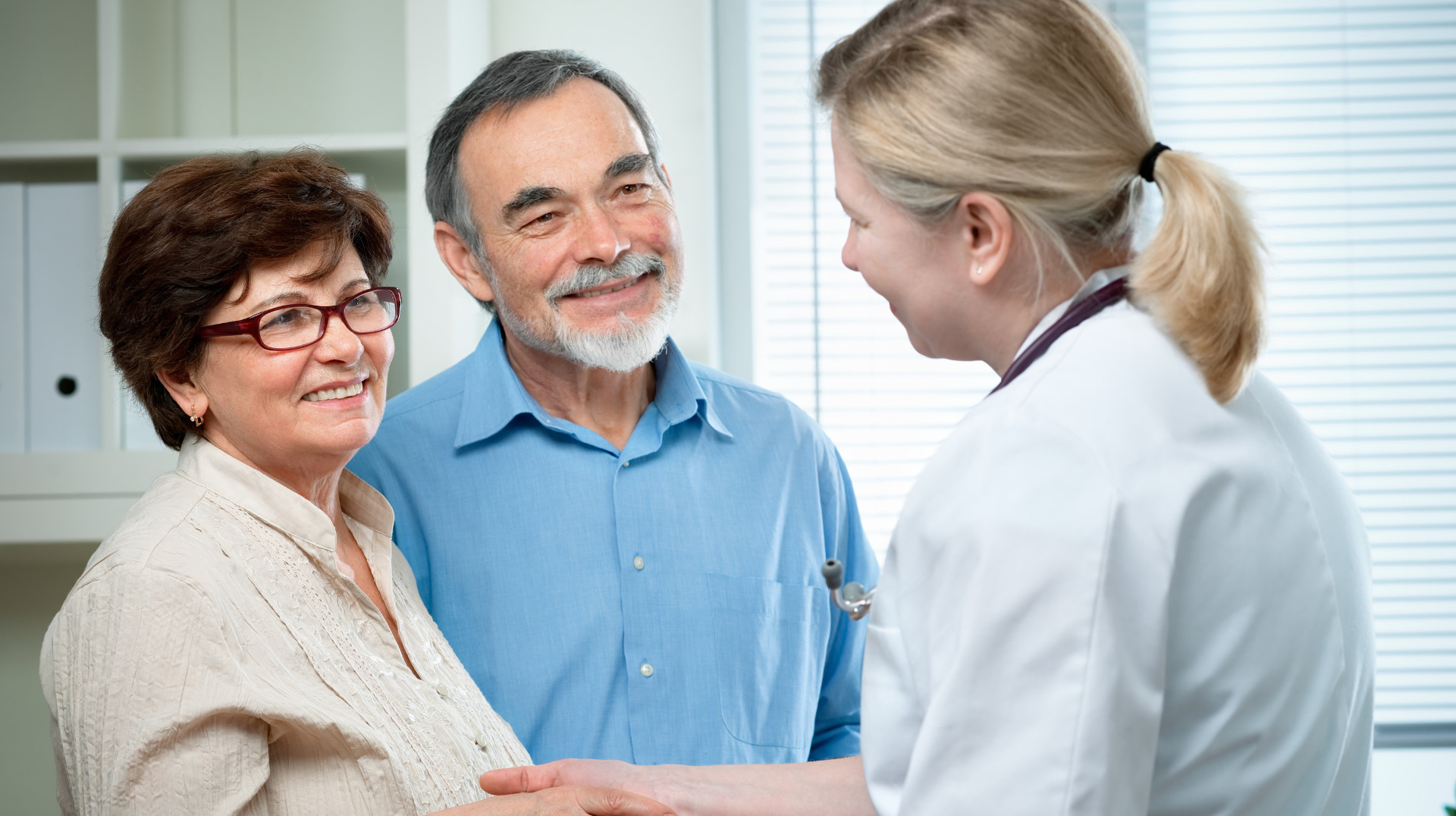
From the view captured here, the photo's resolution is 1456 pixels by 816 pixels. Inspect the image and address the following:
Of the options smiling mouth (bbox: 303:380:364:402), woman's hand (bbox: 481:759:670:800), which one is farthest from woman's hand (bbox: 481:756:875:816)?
smiling mouth (bbox: 303:380:364:402)

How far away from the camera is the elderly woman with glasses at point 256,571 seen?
3.16 ft

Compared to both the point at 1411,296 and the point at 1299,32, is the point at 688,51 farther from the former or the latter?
the point at 1411,296

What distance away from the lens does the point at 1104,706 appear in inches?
28.2

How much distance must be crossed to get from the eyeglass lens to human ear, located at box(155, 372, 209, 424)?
100mm

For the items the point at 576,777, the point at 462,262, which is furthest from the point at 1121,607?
the point at 462,262

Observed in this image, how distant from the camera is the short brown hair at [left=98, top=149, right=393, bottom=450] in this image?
1.12 m

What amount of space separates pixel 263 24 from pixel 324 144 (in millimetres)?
564

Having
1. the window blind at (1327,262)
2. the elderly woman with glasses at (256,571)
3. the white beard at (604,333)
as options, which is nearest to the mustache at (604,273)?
the white beard at (604,333)

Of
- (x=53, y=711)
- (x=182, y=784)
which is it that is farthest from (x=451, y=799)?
(x=53, y=711)

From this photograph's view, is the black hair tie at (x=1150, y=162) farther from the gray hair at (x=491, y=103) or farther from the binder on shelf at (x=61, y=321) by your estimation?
the binder on shelf at (x=61, y=321)

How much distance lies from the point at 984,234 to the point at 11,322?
1.78 m

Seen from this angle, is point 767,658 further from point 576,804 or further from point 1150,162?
point 1150,162

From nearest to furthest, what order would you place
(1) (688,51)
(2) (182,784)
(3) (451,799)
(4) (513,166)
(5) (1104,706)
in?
1. (5) (1104,706)
2. (2) (182,784)
3. (3) (451,799)
4. (4) (513,166)
5. (1) (688,51)

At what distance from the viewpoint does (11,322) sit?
1.86m
